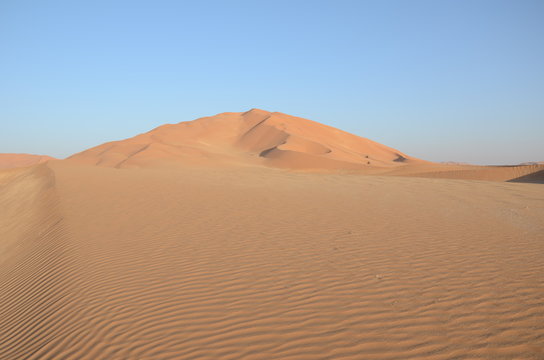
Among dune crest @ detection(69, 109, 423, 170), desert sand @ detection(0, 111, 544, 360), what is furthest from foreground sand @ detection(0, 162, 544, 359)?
dune crest @ detection(69, 109, 423, 170)

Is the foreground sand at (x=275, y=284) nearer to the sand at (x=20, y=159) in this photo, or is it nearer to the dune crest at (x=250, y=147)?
the dune crest at (x=250, y=147)

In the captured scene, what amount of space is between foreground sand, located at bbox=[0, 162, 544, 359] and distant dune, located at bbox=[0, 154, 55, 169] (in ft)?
328

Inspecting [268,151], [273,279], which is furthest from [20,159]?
[273,279]

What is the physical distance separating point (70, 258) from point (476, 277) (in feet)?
23.1

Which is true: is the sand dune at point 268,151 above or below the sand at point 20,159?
below

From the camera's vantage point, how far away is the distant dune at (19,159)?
94.6 m

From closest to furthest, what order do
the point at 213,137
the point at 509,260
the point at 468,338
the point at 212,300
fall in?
→ the point at 468,338 < the point at 212,300 < the point at 509,260 < the point at 213,137

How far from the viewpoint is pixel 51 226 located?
33.7ft

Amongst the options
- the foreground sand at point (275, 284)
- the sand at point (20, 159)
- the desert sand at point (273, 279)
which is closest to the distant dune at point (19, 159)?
the sand at point (20, 159)

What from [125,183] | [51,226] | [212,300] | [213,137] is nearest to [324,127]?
[213,137]

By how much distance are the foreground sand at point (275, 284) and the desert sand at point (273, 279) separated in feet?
0.08

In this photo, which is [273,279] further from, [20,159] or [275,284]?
[20,159]

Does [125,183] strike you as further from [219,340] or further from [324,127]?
[324,127]

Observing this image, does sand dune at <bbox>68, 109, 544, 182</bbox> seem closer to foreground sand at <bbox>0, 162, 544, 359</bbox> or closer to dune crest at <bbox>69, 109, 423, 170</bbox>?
dune crest at <bbox>69, 109, 423, 170</bbox>
